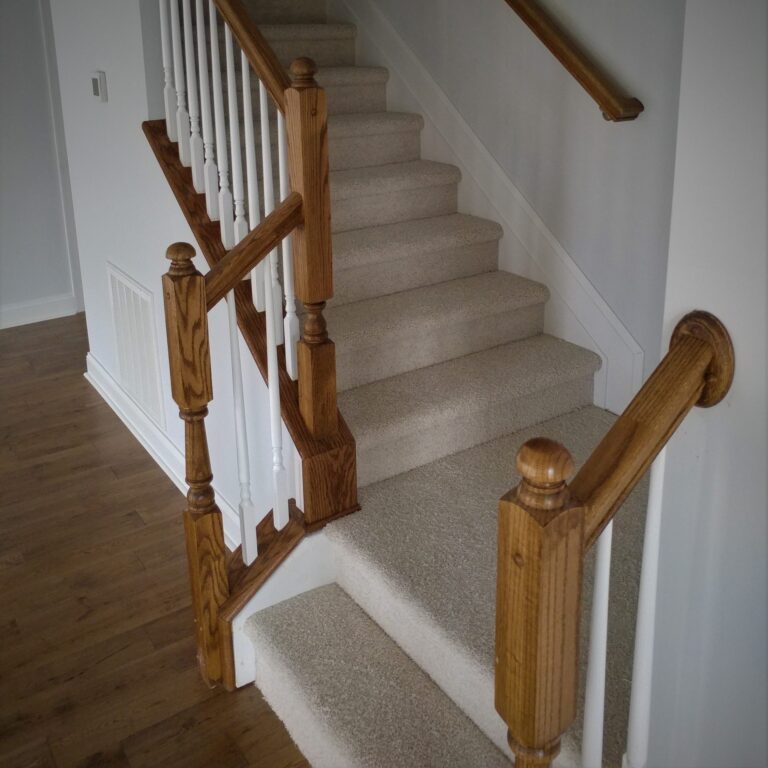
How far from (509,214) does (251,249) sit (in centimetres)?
138

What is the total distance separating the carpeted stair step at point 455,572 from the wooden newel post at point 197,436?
330 millimetres

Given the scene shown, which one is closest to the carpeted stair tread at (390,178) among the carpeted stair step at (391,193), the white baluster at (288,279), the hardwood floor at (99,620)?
the carpeted stair step at (391,193)

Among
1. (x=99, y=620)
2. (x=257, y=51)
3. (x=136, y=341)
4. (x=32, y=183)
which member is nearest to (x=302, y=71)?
(x=257, y=51)

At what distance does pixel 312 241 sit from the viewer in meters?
2.13

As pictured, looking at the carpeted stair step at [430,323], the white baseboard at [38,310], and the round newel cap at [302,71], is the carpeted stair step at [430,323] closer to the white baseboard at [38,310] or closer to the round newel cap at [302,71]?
the round newel cap at [302,71]

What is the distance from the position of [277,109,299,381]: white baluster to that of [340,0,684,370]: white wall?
3.55ft

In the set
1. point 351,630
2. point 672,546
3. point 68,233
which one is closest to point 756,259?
point 672,546

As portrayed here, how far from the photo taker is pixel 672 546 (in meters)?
1.32

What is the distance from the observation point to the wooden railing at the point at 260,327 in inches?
79.2

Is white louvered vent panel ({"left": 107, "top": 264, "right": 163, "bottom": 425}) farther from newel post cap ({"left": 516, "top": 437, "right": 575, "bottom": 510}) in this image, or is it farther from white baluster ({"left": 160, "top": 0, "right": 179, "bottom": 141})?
newel post cap ({"left": 516, "top": 437, "right": 575, "bottom": 510})

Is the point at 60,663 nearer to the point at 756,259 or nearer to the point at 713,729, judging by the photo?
the point at 713,729

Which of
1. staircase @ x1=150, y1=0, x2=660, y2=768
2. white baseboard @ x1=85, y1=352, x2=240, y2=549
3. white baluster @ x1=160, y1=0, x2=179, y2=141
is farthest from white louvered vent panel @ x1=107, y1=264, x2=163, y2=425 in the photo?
staircase @ x1=150, y1=0, x2=660, y2=768

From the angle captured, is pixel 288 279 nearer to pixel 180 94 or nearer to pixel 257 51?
pixel 257 51

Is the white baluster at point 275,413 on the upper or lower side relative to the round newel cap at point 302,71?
lower
